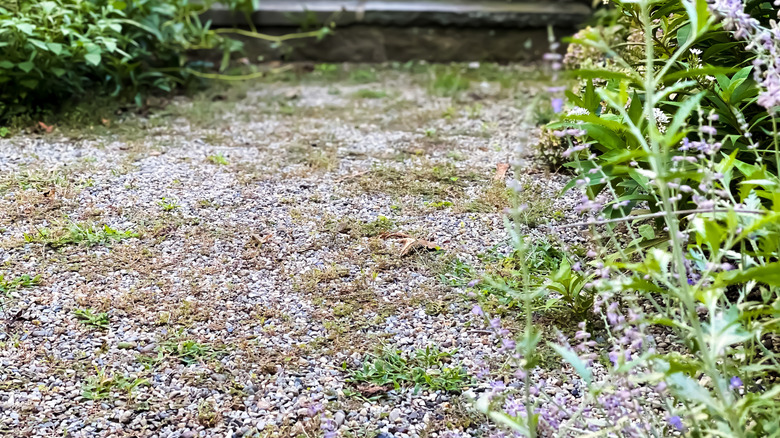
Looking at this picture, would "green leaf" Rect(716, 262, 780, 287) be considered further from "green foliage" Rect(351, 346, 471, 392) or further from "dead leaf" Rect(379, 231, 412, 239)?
"dead leaf" Rect(379, 231, 412, 239)

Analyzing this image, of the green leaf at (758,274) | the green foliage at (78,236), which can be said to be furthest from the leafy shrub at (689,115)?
the green foliage at (78,236)

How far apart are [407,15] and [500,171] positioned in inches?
102

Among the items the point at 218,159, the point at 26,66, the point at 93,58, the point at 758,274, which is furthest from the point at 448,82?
the point at 758,274

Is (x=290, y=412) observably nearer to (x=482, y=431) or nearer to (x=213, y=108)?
(x=482, y=431)

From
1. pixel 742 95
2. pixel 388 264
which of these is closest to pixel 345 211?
pixel 388 264

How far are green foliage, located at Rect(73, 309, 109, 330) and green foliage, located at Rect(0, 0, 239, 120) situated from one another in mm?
1791

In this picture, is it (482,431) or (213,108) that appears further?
(213,108)

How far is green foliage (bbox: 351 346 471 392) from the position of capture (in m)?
1.54

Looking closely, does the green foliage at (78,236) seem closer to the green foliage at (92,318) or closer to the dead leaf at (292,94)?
the green foliage at (92,318)

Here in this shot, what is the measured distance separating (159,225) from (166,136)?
3.56 ft

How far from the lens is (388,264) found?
80.4 inches

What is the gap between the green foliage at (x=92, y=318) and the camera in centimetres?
174

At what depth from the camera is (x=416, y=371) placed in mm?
1581

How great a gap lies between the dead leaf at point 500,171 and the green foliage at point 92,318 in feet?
5.17
